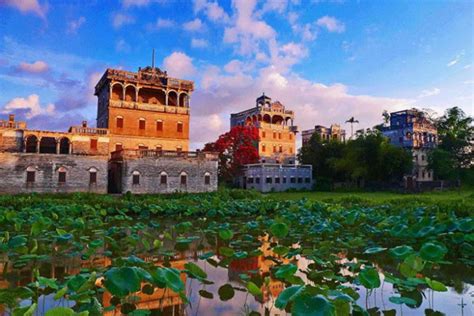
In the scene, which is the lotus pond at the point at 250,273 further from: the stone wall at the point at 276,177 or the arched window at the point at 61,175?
the stone wall at the point at 276,177

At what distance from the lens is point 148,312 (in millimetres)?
4266

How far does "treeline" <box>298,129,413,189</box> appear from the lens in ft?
137

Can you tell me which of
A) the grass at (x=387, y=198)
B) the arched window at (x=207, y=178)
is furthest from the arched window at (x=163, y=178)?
the grass at (x=387, y=198)

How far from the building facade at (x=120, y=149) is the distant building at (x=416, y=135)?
114 feet

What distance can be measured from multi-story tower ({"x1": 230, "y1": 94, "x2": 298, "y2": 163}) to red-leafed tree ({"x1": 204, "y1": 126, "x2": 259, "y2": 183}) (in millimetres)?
8682

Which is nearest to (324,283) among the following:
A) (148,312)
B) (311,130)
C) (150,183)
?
(148,312)

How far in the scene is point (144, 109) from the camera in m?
34.2

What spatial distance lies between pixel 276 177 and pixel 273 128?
11224 millimetres

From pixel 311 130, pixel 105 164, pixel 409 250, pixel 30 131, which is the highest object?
pixel 311 130

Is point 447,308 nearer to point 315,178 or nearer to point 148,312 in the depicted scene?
point 148,312

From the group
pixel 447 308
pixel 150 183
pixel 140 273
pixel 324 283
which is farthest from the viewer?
pixel 150 183

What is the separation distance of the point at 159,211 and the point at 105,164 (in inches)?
613

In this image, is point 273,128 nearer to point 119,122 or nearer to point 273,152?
point 273,152

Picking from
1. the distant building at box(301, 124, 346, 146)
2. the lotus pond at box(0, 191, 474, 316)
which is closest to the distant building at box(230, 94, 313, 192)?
the distant building at box(301, 124, 346, 146)
